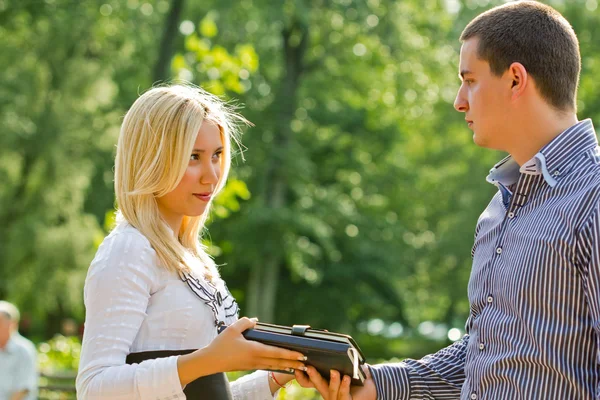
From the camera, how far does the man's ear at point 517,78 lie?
103 inches

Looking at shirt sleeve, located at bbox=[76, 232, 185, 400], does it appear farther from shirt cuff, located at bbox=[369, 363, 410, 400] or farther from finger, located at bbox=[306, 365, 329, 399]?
shirt cuff, located at bbox=[369, 363, 410, 400]

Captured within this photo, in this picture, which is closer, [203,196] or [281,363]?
[281,363]

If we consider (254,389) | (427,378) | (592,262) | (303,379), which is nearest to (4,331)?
(254,389)

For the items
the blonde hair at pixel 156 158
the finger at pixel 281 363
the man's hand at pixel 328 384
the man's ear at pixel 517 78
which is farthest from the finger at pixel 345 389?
the man's ear at pixel 517 78

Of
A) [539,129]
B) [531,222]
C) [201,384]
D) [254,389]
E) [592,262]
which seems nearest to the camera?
[592,262]

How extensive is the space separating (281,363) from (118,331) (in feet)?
1.64

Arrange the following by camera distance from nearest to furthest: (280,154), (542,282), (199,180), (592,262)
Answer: (592,262), (542,282), (199,180), (280,154)

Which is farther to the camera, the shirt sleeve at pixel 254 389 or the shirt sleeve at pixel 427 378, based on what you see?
the shirt sleeve at pixel 254 389

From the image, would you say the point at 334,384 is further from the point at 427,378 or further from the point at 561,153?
the point at 561,153

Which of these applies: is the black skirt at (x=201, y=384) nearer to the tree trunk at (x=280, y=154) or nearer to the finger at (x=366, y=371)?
the finger at (x=366, y=371)

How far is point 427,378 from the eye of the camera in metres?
3.10

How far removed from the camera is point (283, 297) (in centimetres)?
2734

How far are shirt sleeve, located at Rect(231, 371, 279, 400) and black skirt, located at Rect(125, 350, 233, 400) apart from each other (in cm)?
22

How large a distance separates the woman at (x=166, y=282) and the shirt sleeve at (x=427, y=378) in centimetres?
36
